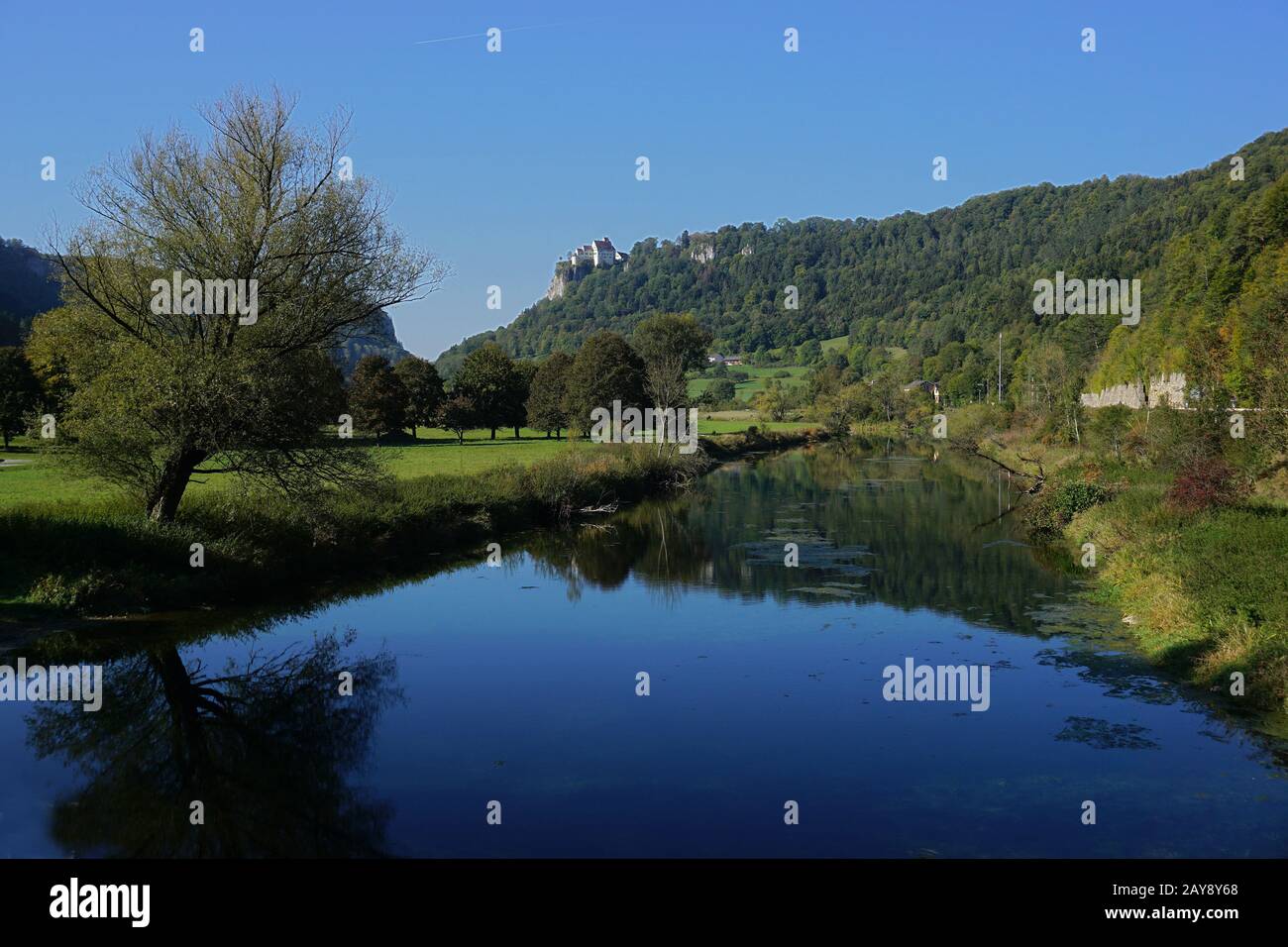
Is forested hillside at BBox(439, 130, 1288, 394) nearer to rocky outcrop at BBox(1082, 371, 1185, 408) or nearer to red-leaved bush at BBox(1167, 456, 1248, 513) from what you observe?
rocky outcrop at BBox(1082, 371, 1185, 408)

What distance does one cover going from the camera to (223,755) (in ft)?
41.4

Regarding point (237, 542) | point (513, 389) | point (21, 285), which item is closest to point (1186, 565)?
point (237, 542)

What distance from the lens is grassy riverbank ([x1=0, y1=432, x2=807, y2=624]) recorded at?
18.1 meters

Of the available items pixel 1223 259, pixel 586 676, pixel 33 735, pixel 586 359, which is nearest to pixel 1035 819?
pixel 586 676

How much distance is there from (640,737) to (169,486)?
12961mm

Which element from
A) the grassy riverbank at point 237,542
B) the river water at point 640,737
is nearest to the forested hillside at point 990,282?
the grassy riverbank at point 237,542

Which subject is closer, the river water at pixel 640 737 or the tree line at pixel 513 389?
the river water at pixel 640 737

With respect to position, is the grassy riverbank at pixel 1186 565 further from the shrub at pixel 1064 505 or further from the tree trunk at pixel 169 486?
the tree trunk at pixel 169 486

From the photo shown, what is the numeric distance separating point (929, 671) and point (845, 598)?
610 cm

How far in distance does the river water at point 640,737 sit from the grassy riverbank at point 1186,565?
2.40 feet

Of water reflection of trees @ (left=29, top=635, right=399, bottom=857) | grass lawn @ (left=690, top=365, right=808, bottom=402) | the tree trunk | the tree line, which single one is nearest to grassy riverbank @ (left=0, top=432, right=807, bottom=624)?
the tree trunk

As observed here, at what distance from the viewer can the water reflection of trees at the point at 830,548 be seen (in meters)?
24.1

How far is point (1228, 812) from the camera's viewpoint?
10.8 metres
